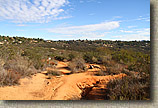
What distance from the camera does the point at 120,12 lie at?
3162 millimetres

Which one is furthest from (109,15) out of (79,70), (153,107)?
(79,70)

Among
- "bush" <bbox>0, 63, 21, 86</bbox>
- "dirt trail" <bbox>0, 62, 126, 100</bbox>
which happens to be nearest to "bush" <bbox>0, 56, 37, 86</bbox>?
"bush" <bbox>0, 63, 21, 86</bbox>

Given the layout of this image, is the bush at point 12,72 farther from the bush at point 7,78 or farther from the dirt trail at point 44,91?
the dirt trail at point 44,91

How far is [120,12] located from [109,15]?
31 centimetres

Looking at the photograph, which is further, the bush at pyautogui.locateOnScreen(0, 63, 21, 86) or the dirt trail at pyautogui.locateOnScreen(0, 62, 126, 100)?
the bush at pyautogui.locateOnScreen(0, 63, 21, 86)

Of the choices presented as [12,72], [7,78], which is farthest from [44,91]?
[12,72]

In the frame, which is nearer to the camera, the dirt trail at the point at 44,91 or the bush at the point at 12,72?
the dirt trail at the point at 44,91

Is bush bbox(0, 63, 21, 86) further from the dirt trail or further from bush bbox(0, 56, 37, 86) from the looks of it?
the dirt trail

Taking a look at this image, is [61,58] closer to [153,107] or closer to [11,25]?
[11,25]

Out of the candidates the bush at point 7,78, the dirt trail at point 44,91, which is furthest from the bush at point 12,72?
the dirt trail at point 44,91

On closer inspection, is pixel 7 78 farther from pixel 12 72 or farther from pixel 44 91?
pixel 44 91

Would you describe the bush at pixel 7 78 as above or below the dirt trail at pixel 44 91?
above

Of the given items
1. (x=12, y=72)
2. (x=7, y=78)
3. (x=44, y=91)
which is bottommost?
(x=44, y=91)

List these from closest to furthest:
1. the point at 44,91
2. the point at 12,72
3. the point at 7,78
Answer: the point at 44,91
the point at 7,78
the point at 12,72
